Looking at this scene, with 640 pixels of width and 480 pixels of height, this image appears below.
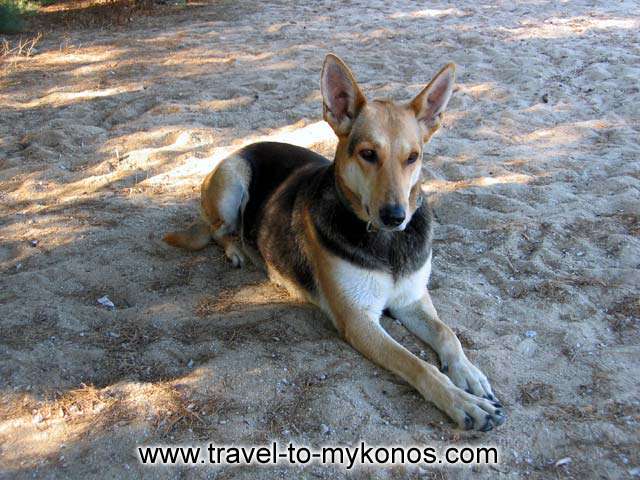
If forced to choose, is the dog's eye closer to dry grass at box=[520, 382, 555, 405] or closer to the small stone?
dry grass at box=[520, 382, 555, 405]

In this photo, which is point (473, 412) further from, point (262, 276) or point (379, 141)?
point (262, 276)

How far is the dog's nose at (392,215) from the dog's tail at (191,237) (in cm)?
221

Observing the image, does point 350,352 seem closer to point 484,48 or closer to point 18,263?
point 18,263

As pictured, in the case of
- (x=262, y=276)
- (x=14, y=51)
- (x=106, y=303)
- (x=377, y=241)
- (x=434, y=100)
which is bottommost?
(x=262, y=276)

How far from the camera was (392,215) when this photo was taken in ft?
12.2

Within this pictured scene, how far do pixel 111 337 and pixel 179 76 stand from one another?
5976 millimetres

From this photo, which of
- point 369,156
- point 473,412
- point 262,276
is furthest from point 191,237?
point 473,412

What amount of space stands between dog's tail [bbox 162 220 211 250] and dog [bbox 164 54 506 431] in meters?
0.90

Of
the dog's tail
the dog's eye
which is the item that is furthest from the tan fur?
the dog's eye

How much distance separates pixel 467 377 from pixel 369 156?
1.47 meters

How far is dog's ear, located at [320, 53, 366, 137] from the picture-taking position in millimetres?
4074

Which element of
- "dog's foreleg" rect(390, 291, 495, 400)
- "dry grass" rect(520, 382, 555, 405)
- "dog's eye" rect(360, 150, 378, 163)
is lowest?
"dry grass" rect(520, 382, 555, 405)

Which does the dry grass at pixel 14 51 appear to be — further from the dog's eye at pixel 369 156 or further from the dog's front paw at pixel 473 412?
the dog's front paw at pixel 473 412

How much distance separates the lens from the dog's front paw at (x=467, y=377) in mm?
3680
